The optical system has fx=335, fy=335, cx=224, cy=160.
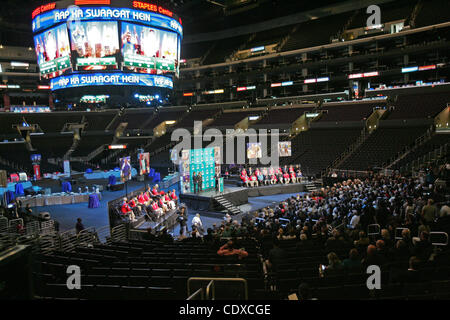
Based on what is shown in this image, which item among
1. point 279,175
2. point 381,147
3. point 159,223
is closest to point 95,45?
point 159,223

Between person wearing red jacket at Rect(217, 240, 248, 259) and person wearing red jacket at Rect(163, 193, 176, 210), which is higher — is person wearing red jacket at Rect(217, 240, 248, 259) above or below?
above

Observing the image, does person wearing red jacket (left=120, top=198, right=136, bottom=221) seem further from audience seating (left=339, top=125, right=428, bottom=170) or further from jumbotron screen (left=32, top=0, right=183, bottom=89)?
audience seating (left=339, top=125, right=428, bottom=170)

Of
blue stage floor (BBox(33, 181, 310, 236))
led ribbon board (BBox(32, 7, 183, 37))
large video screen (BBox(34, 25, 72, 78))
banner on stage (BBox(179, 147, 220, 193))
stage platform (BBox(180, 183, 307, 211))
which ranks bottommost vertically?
blue stage floor (BBox(33, 181, 310, 236))

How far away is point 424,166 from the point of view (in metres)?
24.7

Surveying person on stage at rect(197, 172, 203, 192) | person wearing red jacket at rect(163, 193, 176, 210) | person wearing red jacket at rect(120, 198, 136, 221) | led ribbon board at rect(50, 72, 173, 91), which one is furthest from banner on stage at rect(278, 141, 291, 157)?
person wearing red jacket at rect(120, 198, 136, 221)

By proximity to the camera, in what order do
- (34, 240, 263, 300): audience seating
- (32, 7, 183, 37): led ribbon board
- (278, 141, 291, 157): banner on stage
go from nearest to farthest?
1. (34, 240, 263, 300): audience seating
2. (32, 7, 183, 37): led ribbon board
3. (278, 141, 291, 157): banner on stage

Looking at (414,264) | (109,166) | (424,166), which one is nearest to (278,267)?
(414,264)

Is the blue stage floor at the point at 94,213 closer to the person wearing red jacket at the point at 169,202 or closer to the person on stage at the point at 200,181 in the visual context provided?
the person wearing red jacket at the point at 169,202

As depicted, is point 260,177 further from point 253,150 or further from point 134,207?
point 134,207

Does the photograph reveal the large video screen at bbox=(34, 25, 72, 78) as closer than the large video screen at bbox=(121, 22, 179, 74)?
Yes

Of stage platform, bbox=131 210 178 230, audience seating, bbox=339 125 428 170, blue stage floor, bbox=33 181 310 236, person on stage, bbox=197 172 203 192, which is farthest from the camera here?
audience seating, bbox=339 125 428 170

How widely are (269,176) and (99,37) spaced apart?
17.2 m

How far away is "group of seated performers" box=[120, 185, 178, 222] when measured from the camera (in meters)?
17.3
